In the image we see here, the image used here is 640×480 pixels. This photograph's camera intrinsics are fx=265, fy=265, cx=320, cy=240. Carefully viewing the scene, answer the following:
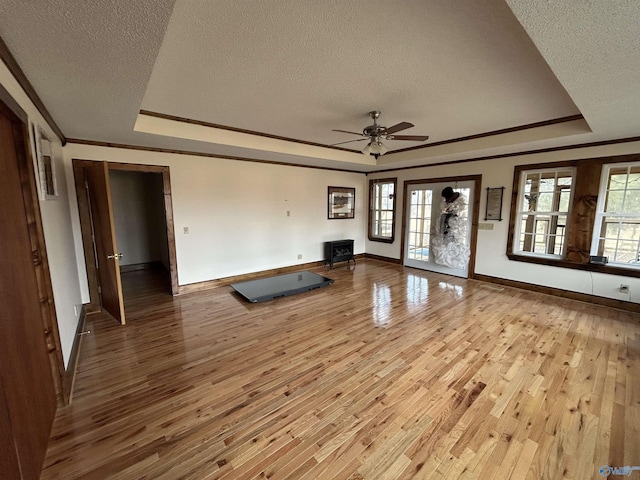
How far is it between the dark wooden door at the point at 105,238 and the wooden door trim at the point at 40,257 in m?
1.21

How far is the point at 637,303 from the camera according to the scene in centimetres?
369

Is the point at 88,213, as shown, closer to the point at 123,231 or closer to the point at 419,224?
the point at 123,231

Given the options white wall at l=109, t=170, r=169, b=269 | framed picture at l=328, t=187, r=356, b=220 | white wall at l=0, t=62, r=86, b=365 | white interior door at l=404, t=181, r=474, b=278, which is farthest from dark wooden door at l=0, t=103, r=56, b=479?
white interior door at l=404, t=181, r=474, b=278

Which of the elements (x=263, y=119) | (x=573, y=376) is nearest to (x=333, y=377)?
(x=573, y=376)

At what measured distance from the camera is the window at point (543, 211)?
4.26 meters

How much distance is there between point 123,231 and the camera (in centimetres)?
618

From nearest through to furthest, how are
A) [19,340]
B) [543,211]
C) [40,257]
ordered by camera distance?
[19,340]
[40,257]
[543,211]

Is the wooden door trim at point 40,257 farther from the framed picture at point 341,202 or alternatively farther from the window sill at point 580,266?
the window sill at point 580,266

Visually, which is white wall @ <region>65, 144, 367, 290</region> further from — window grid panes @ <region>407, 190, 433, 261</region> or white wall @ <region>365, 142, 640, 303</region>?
white wall @ <region>365, 142, 640, 303</region>

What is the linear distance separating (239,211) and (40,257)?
319cm

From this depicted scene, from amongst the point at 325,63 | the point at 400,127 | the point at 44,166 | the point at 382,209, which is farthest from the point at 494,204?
the point at 44,166

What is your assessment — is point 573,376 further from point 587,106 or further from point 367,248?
point 367,248

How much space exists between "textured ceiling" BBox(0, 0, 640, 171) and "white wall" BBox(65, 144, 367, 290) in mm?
823

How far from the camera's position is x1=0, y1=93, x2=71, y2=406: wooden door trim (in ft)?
6.11
